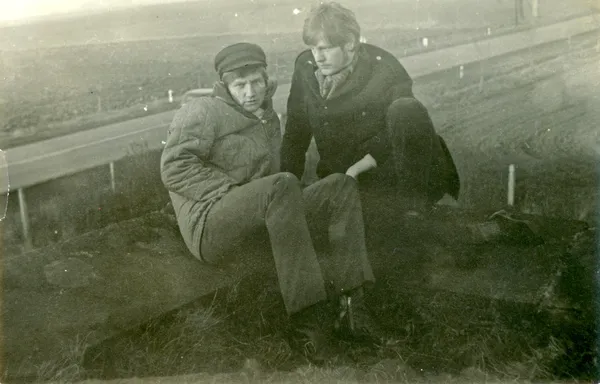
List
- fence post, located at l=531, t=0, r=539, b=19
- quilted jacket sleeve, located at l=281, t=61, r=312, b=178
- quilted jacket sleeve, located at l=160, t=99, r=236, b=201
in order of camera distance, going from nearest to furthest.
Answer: quilted jacket sleeve, located at l=160, t=99, r=236, b=201 → quilted jacket sleeve, located at l=281, t=61, r=312, b=178 → fence post, located at l=531, t=0, r=539, b=19

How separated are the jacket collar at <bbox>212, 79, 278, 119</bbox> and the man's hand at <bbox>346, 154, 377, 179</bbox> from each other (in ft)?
1.88

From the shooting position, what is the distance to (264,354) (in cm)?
376

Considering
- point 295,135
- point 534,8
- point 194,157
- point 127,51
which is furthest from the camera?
point 127,51

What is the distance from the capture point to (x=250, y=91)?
356 cm

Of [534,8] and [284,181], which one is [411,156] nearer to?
[284,181]

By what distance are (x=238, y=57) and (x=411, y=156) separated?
1151 mm

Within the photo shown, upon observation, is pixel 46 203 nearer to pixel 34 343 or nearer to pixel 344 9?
pixel 34 343

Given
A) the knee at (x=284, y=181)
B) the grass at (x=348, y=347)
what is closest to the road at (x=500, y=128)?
the knee at (x=284, y=181)

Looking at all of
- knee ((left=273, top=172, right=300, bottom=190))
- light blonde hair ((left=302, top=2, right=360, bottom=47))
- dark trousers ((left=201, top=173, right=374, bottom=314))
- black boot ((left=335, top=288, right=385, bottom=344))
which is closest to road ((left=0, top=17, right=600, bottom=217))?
light blonde hair ((left=302, top=2, right=360, bottom=47))

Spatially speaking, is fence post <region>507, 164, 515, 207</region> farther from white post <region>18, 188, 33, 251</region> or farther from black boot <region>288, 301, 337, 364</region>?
white post <region>18, 188, 33, 251</region>

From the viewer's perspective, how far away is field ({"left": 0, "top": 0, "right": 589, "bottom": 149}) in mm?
3998

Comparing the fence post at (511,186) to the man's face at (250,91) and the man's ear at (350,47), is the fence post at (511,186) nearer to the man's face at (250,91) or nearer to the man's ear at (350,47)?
the man's ear at (350,47)

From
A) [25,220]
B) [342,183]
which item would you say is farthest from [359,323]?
[25,220]

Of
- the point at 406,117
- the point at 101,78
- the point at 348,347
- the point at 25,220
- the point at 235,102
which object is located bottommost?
the point at 348,347
